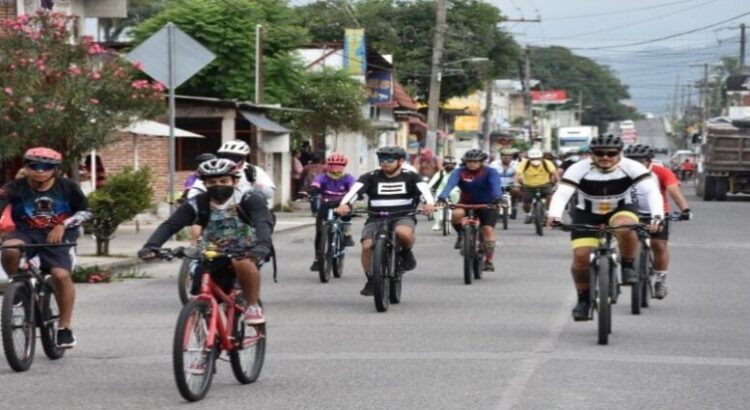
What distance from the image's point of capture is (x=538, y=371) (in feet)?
38.0

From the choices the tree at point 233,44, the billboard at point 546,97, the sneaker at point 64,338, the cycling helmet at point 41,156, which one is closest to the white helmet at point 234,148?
the cycling helmet at point 41,156

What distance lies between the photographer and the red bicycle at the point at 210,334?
986 centimetres

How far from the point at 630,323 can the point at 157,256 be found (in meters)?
6.07

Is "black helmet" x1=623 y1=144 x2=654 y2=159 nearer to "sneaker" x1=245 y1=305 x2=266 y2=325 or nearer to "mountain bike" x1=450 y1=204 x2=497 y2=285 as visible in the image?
"mountain bike" x1=450 y1=204 x2=497 y2=285

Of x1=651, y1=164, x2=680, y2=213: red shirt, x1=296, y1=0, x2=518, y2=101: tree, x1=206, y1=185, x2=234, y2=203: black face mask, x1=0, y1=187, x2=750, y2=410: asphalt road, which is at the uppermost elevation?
x1=296, y1=0, x2=518, y2=101: tree

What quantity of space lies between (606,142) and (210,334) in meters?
4.74

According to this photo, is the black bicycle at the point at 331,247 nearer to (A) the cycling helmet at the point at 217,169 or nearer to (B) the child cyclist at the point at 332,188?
(B) the child cyclist at the point at 332,188

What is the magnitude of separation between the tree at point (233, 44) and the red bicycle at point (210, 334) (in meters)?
35.2

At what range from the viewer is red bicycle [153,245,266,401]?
986 centimetres

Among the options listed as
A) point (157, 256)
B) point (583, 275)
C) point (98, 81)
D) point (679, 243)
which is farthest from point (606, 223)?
point (679, 243)

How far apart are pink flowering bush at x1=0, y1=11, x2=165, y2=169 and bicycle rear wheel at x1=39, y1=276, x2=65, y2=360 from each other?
1036cm

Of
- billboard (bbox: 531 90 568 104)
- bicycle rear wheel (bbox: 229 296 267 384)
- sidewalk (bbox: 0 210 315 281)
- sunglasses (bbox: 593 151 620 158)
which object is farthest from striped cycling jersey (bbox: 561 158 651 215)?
billboard (bbox: 531 90 568 104)

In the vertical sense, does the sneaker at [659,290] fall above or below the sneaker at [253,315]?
below

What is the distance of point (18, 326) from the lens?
1180 centimetres
